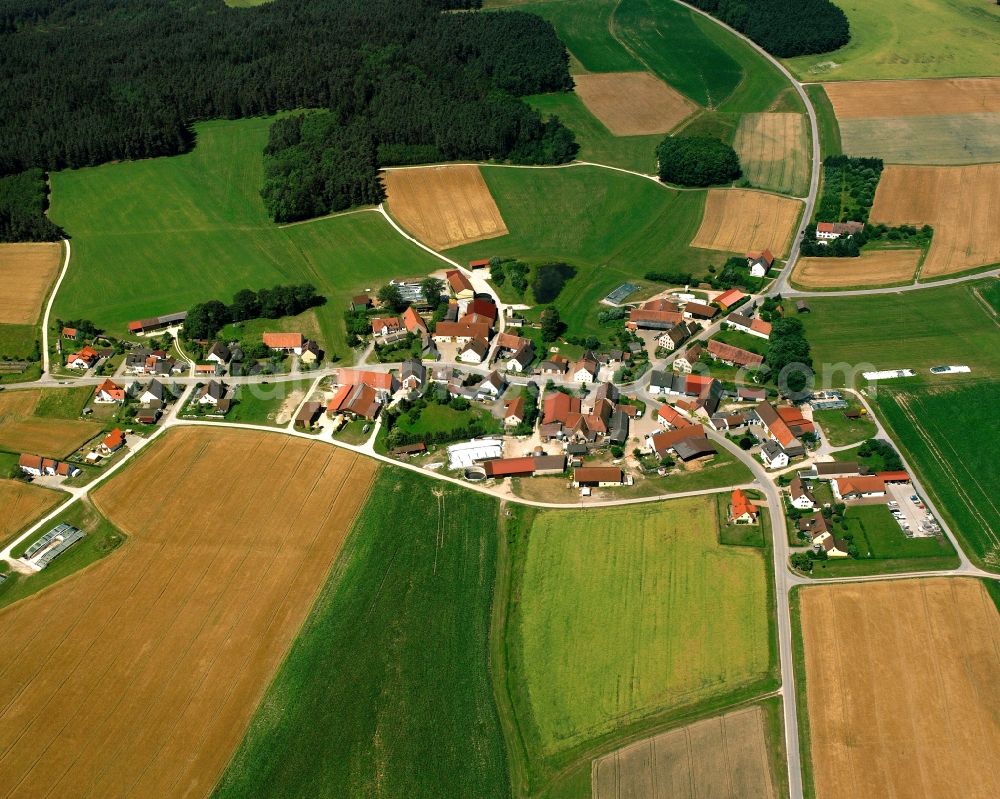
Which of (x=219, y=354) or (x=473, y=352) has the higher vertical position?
(x=473, y=352)

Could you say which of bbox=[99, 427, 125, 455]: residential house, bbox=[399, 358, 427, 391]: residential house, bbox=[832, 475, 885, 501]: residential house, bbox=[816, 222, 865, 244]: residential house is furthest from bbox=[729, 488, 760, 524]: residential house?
bbox=[99, 427, 125, 455]: residential house

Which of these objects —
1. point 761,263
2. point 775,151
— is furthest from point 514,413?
point 775,151

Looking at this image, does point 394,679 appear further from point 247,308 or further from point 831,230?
point 831,230

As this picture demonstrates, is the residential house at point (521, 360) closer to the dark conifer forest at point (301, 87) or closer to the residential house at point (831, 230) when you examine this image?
the dark conifer forest at point (301, 87)

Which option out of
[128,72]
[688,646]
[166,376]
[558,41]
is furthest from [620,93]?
[688,646]

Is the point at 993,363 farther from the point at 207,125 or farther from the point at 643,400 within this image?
the point at 207,125

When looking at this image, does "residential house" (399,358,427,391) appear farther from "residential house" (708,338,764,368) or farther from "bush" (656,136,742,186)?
"bush" (656,136,742,186)
